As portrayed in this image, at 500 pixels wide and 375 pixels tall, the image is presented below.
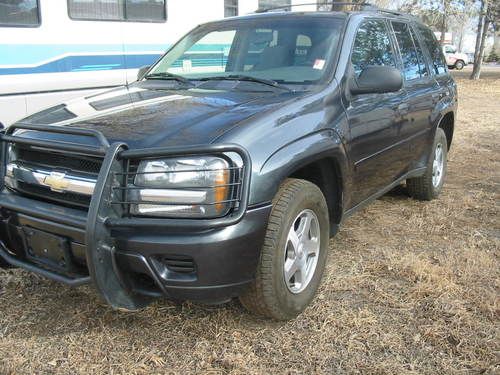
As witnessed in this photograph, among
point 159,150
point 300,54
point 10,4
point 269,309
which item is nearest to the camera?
point 159,150

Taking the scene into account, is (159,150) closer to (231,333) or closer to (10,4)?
(231,333)

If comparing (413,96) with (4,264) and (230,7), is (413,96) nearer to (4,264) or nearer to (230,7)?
(4,264)

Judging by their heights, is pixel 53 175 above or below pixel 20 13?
below

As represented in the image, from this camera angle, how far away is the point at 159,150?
97.3 inches

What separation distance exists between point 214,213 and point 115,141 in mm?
634

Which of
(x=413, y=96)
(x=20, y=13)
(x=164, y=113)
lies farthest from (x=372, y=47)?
(x=20, y=13)

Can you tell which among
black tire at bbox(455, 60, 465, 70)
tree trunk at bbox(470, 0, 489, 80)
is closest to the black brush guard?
tree trunk at bbox(470, 0, 489, 80)

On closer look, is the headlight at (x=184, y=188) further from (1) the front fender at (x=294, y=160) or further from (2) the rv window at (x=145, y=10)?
(2) the rv window at (x=145, y=10)

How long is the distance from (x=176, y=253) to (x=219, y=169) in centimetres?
44

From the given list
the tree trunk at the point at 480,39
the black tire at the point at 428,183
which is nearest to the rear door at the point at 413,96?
the black tire at the point at 428,183

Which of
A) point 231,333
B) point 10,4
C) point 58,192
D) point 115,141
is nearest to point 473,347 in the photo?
point 231,333

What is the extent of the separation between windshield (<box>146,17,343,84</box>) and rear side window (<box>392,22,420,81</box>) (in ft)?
3.21

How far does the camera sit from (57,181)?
9.17ft

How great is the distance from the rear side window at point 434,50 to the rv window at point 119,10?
11.3 feet
